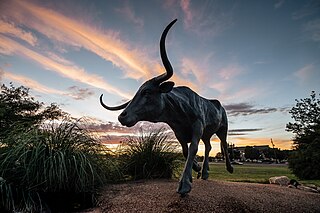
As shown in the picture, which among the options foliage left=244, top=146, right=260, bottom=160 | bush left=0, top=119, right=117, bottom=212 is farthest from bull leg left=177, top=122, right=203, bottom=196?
foliage left=244, top=146, right=260, bottom=160

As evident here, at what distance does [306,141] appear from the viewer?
33.6 ft

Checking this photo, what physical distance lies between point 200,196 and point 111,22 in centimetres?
391

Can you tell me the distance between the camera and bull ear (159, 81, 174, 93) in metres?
3.62

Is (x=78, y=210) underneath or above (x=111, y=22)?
underneath

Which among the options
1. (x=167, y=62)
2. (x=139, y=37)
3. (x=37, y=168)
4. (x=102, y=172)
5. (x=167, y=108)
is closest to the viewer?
(x=167, y=62)

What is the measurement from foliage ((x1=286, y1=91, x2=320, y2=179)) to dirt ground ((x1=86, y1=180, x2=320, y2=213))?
581cm

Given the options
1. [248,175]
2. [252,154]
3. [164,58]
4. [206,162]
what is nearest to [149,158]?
[206,162]

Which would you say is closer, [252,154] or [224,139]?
[224,139]

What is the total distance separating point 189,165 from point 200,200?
0.50 meters

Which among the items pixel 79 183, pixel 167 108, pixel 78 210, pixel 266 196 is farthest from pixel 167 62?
pixel 266 196

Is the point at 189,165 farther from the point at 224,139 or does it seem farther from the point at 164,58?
the point at 224,139

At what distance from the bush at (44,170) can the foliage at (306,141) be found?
28.1 feet

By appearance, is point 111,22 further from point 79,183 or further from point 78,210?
point 78,210

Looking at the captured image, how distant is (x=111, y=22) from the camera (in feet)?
17.6
